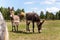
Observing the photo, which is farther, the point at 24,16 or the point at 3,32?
the point at 24,16

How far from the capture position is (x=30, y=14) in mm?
17391

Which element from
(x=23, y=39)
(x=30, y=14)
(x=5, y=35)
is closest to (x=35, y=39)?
(x=23, y=39)

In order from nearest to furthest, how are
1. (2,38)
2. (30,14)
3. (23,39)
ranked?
(2,38)
(23,39)
(30,14)

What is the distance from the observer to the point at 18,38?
45.7 ft

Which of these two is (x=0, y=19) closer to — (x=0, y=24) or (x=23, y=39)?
(x=0, y=24)

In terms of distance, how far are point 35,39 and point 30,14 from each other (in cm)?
419

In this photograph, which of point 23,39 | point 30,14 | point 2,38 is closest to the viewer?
point 2,38

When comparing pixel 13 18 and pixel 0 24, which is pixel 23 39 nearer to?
pixel 13 18

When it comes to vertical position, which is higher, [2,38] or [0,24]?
[0,24]

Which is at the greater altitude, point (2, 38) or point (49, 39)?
point (2, 38)

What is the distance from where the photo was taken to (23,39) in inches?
533

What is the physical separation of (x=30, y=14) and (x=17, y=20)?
4.31 ft

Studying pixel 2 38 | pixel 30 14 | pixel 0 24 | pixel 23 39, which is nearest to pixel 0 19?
pixel 0 24

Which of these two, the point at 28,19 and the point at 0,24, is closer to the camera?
the point at 0,24
